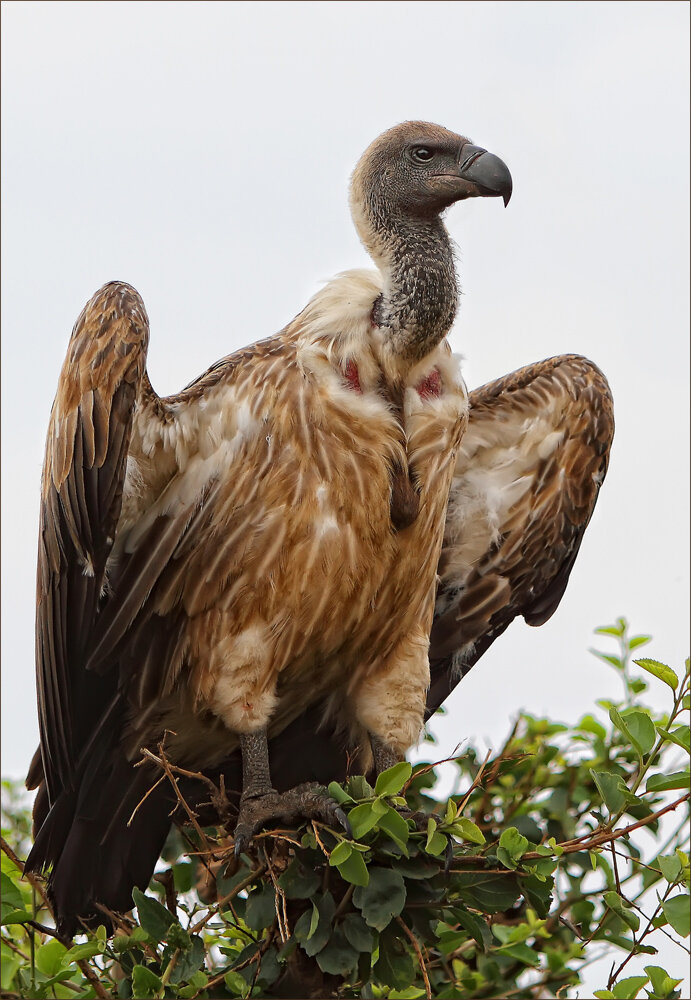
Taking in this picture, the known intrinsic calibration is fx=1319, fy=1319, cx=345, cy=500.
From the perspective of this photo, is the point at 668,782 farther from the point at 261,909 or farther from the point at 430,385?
the point at 430,385

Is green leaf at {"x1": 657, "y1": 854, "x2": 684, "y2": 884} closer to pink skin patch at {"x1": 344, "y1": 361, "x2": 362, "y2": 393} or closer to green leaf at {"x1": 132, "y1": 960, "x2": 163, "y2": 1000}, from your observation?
green leaf at {"x1": 132, "y1": 960, "x2": 163, "y2": 1000}

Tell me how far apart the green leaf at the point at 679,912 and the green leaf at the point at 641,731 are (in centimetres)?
38

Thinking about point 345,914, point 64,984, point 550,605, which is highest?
point 550,605

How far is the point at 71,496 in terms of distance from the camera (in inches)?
169

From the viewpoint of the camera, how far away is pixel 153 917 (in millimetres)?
3688

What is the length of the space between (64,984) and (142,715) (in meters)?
1.26

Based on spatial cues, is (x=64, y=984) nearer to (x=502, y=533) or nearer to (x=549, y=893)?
(x=549, y=893)

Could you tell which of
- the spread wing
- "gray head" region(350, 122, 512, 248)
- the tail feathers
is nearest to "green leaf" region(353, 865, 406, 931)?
the tail feathers

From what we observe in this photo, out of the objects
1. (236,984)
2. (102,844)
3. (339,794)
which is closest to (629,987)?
(339,794)

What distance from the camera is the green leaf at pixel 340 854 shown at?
342cm

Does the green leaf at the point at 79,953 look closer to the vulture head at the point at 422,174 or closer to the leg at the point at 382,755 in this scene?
the leg at the point at 382,755

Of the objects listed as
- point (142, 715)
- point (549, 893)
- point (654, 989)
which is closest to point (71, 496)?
point (142, 715)

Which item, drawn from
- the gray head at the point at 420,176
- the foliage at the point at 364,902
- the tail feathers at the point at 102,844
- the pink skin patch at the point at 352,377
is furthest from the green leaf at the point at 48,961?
the gray head at the point at 420,176

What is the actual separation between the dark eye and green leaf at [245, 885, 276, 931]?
2.58m
